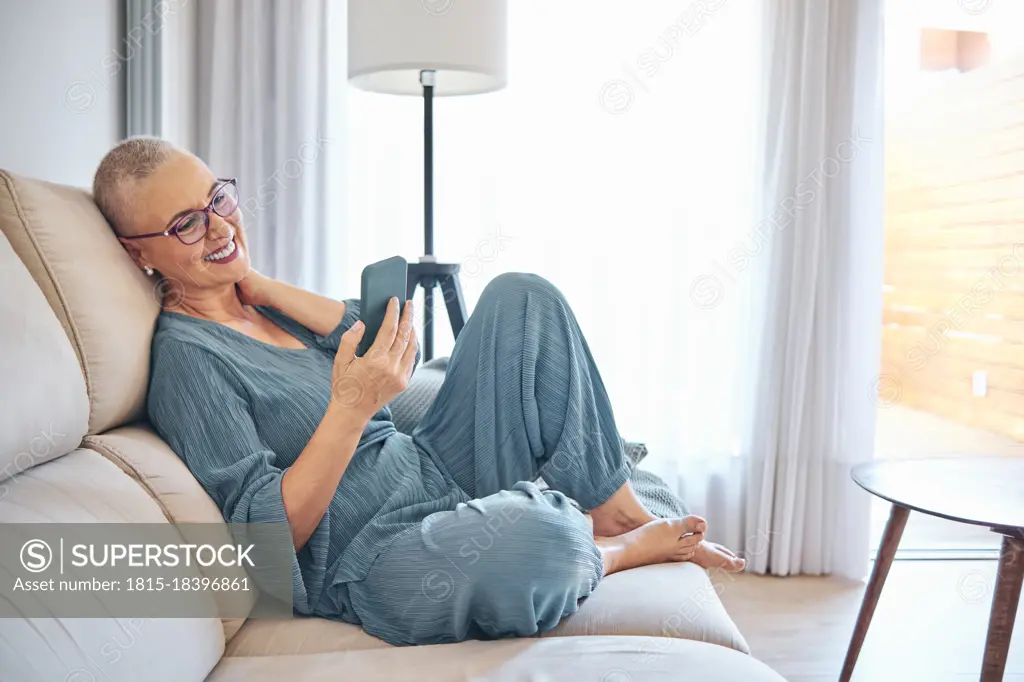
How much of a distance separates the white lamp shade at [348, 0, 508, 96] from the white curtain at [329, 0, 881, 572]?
0.43 meters

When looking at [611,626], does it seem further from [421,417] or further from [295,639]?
[421,417]

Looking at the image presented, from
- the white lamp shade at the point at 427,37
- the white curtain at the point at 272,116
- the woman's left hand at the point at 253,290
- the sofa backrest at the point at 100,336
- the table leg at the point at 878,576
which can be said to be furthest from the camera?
the white curtain at the point at 272,116

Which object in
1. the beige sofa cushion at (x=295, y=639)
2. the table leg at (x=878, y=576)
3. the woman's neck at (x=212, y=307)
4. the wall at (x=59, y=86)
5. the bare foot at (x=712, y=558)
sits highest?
the wall at (x=59, y=86)

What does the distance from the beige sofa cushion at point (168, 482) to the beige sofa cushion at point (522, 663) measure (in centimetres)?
11

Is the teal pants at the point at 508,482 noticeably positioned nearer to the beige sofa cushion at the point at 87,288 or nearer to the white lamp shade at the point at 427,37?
the beige sofa cushion at the point at 87,288

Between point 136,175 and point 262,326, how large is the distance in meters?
0.35

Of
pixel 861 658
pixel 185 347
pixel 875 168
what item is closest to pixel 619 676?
pixel 185 347

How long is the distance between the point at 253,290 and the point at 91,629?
81cm

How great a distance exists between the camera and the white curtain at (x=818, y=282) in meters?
2.61

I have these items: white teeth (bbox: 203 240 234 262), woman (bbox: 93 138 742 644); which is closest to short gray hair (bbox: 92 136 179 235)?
woman (bbox: 93 138 742 644)

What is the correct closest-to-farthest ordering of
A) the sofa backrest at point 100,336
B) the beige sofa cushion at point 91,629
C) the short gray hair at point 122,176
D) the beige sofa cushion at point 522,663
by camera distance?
the beige sofa cushion at point 91,629 < the beige sofa cushion at point 522,663 < the sofa backrest at point 100,336 < the short gray hair at point 122,176

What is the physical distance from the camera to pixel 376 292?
133 centimetres

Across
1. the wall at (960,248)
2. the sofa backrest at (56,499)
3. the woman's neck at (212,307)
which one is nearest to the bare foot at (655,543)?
the sofa backrest at (56,499)

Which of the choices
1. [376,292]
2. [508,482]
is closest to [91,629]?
[376,292]
